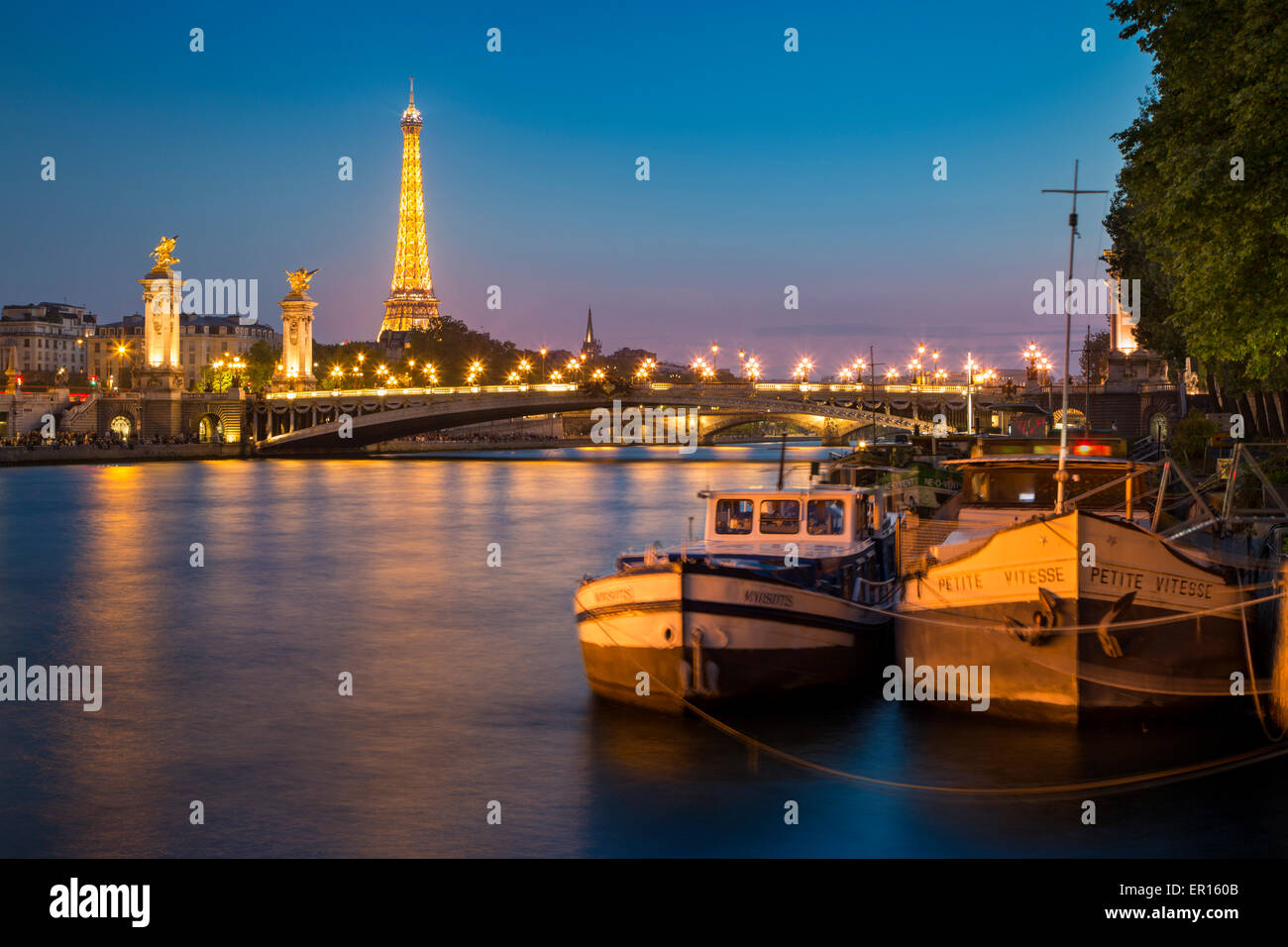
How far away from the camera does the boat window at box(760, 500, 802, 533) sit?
1730 centimetres

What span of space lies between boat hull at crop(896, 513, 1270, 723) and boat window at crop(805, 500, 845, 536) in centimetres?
284

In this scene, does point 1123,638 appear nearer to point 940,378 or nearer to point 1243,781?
point 1243,781

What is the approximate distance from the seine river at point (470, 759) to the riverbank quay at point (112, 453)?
59.1m

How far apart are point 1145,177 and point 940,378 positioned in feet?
311

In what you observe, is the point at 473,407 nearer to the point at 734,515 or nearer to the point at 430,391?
the point at 430,391

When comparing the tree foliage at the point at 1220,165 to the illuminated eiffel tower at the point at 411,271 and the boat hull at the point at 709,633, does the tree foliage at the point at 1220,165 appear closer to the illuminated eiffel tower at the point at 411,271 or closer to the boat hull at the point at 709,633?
the boat hull at the point at 709,633

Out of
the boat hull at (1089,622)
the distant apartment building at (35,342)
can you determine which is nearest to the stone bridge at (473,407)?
the boat hull at (1089,622)

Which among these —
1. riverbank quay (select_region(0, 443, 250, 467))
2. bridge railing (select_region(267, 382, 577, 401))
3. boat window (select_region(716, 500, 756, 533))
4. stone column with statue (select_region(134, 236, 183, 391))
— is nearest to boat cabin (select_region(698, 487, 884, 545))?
boat window (select_region(716, 500, 756, 533))

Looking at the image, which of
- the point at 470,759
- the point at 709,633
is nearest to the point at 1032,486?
the point at 709,633

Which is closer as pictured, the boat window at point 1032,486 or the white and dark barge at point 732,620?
the white and dark barge at point 732,620

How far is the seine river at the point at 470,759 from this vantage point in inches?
463

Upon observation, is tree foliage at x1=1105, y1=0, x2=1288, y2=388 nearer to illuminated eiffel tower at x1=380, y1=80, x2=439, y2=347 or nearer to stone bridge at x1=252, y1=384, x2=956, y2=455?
stone bridge at x1=252, y1=384, x2=956, y2=455
